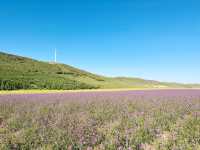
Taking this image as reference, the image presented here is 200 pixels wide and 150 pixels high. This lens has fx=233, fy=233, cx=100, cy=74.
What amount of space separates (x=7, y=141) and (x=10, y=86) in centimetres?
3163

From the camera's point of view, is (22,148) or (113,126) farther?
(113,126)

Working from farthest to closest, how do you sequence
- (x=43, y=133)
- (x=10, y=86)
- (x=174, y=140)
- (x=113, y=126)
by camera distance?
(x=10, y=86) < (x=113, y=126) < (x=43, y=133) < (x=174, y=140)

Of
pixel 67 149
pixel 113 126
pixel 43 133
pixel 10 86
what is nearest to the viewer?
pixel 67 149

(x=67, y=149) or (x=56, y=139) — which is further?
(x=56, y=139)

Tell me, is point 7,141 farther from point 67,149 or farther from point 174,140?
point 174,140

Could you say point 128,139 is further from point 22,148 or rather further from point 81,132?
point 22,148

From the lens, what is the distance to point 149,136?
427 centimetres

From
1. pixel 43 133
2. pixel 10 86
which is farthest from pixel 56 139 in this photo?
pixel 10 86

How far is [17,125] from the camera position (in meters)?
5.21

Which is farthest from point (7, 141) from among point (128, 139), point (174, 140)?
point (174, 140)

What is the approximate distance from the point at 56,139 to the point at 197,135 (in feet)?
7.83

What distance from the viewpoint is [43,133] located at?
13.6ft

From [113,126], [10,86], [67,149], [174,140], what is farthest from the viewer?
[10,86]

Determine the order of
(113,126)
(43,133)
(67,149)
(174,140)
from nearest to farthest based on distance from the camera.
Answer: (67,149), (174,140), (43,133), (113,126)
